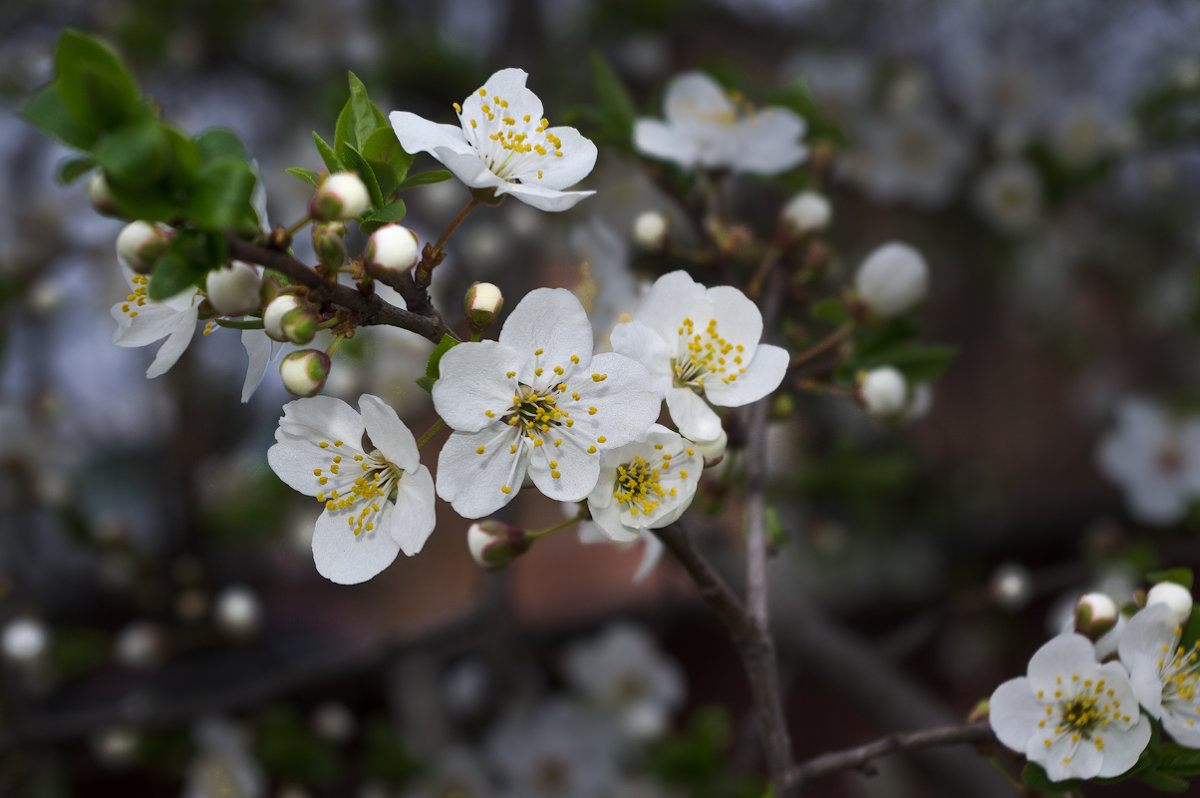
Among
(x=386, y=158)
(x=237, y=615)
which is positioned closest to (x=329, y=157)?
(x=386, y=158)

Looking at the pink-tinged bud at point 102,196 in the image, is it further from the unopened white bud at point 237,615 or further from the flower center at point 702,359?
the unopened white bud at point 237,615

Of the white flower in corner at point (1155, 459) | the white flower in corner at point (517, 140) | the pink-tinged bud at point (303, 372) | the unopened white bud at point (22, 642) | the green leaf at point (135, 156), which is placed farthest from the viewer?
the white flower in corner at point (1155, 459)

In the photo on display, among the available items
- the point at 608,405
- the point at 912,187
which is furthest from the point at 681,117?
the point at 912,187

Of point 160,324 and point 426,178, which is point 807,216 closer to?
point 426,178

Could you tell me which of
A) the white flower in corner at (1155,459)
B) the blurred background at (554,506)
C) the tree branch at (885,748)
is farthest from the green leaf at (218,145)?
the white flower in corner at (1155,459)

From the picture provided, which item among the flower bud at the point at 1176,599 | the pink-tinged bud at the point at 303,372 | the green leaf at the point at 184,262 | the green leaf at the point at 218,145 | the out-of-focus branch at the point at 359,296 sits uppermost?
the green leaf at the point at 218,145
